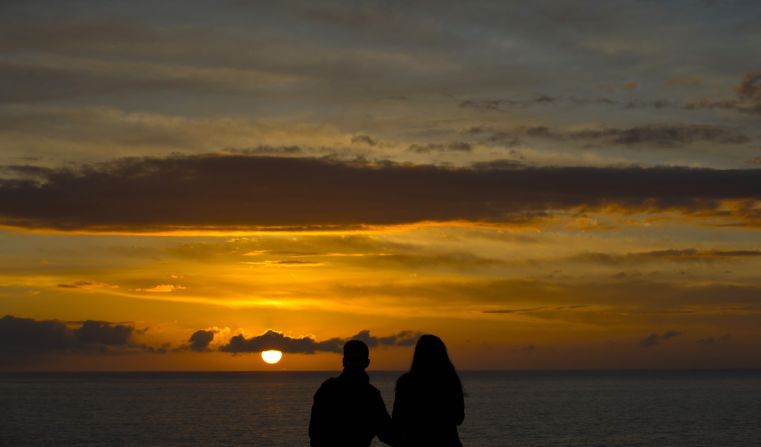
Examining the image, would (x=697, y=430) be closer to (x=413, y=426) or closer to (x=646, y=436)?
(x=646, y=436)

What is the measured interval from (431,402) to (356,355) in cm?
90

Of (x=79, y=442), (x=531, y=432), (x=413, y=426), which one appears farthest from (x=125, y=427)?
(x=413, y=426)

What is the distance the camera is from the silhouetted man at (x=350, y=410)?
9.23 metres

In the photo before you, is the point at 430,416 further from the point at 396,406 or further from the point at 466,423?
the point at 466,423

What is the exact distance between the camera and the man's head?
914 centimetres

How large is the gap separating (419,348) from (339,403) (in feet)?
3.03

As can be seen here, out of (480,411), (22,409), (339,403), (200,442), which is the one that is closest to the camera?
(339,403)

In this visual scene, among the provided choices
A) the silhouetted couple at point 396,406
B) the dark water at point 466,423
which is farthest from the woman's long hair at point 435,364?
the dark water at point 466,423

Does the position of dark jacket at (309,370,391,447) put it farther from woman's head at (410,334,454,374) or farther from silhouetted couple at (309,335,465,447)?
woman's head at (410,334,454,374)

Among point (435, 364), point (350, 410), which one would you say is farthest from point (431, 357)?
point (350, 410)

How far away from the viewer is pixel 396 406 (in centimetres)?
955

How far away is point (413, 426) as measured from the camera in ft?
31.0

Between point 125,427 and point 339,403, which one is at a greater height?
point 339,403

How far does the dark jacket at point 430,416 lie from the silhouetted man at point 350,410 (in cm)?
25
